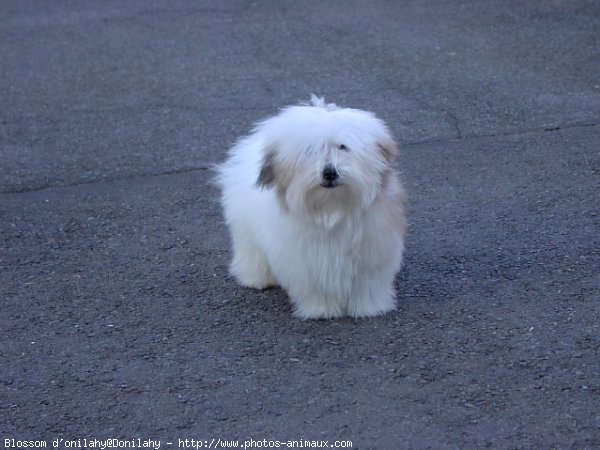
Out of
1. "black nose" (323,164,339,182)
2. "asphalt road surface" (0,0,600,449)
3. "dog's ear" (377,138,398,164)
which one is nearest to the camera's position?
"asphalt road surface" (0,0,600,449)

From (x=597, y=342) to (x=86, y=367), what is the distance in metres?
2.27

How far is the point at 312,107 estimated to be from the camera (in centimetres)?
448

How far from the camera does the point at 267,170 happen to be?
4496 millimetres

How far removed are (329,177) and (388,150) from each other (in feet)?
1.14

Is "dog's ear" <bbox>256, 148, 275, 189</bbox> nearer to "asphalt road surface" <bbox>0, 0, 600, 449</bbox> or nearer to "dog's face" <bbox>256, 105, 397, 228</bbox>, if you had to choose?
"dog's face" <bbox>256, 105, 397, 228</bbox>

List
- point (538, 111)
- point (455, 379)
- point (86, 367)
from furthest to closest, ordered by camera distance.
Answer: point (538, 111)
point (86, 367)
point (455, 379)

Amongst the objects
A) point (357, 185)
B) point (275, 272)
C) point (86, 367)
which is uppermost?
point (357, 185)

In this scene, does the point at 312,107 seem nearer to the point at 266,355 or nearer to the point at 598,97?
the point at 266,355

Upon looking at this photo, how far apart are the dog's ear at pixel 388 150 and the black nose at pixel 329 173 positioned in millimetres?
264

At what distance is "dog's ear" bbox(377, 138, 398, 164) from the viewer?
4.39m

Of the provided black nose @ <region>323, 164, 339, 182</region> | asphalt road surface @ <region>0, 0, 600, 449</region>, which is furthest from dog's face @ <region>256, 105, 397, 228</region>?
asphalt road surface @ <region>0, 0, 600, 449</region>

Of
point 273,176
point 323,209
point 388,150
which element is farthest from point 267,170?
point 388,150

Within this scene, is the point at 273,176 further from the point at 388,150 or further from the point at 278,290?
the point at 278,290

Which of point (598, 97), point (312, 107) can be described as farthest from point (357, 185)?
point (598, 97)
